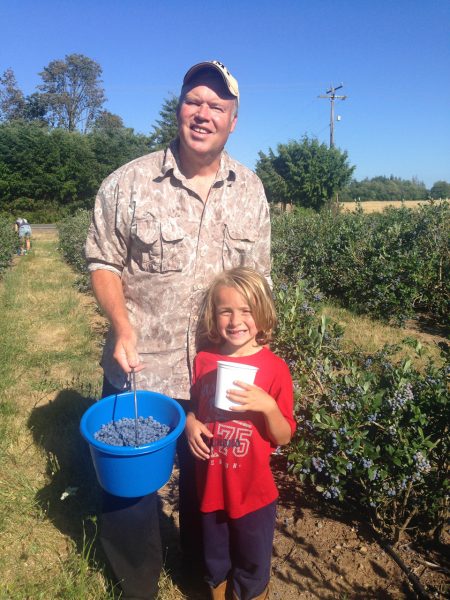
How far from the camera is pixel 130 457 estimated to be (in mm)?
1605

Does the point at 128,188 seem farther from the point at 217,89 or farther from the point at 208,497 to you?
the point at 208,497

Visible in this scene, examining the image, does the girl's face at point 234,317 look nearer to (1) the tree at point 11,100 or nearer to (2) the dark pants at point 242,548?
(2) the dark pants at point 242,548

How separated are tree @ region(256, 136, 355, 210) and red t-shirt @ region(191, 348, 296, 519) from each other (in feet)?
104

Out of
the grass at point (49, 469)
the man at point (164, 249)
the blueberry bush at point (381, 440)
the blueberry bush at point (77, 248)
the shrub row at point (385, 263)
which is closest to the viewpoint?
the man at point (164, 249)

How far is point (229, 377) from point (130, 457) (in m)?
0.41

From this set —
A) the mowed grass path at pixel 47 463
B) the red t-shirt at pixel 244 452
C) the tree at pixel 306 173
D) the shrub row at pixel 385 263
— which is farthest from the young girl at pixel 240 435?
the tree at pixel 306 173

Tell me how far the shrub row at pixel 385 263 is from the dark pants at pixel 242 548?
4055mm

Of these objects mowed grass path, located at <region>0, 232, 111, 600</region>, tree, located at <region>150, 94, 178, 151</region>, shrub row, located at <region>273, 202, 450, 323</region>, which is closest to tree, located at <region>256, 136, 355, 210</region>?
tree, located at <region>150, 94, 178, 151</region>

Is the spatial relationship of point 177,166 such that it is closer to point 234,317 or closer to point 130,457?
point 234,317

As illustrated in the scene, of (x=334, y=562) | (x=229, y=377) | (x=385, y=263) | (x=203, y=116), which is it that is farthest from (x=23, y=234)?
(x=229, y=377)

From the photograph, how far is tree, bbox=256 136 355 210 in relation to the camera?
32.4m

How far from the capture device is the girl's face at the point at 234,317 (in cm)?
184

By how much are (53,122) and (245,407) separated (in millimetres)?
58076

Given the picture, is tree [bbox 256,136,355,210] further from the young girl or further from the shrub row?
the young girl
